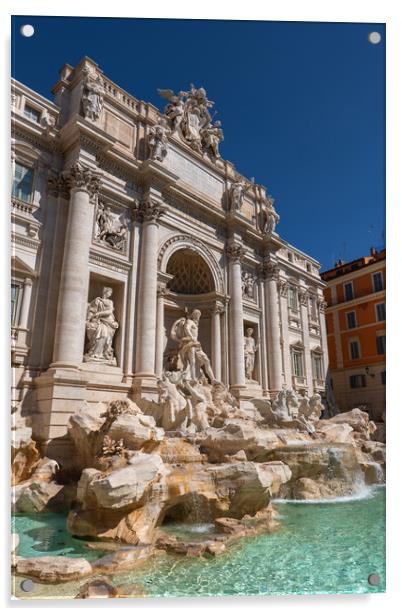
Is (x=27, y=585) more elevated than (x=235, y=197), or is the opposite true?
(x=235, y=197)

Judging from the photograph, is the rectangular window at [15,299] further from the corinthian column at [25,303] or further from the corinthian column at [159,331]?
the corinthian column at [159,331]

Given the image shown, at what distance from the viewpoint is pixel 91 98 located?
1115 cm

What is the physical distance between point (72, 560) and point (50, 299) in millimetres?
6983

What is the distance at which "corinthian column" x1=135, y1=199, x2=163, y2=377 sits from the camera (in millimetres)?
11164

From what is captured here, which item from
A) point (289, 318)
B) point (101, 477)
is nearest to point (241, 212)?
point (289, 318)

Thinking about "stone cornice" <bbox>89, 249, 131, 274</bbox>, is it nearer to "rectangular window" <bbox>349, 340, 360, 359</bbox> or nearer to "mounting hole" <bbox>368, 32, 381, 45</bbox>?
"mounting hole" <bbox>368, 32, 381, 45</bbox>

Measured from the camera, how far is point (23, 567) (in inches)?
158

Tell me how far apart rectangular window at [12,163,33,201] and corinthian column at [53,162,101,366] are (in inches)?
36.3

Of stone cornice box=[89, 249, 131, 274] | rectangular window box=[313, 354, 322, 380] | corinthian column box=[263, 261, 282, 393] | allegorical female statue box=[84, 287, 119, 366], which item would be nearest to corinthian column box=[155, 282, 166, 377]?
stone cornice box=[89, 249, 131, 274]

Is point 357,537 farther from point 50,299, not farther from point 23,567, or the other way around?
point 50,299

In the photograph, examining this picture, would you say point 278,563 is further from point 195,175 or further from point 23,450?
point 195,175

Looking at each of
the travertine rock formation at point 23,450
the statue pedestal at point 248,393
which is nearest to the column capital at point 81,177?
the travertine rock formation at point 23,450

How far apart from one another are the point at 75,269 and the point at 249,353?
334 inches

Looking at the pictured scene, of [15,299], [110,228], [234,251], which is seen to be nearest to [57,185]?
[110,228]
